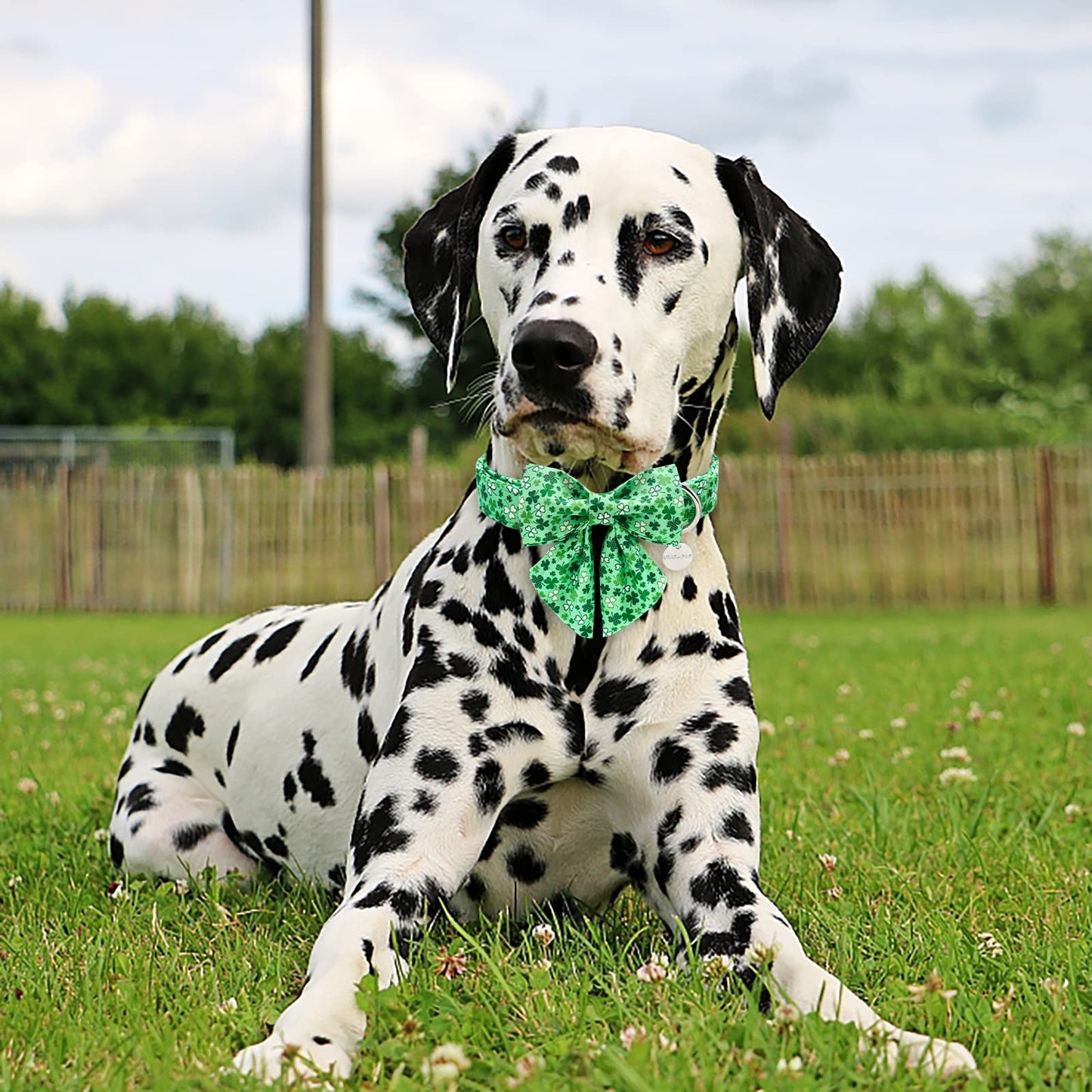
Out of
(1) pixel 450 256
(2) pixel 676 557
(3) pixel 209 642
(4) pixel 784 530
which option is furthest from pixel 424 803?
(4) pixel 784 530

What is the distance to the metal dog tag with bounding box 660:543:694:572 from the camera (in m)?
3.66

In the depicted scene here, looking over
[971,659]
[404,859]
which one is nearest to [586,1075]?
[404,859]

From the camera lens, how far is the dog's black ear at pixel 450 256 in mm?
3818

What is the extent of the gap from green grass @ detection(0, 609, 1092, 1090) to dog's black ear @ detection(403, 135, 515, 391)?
1.57m

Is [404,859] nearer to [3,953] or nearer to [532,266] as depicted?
[3,953]

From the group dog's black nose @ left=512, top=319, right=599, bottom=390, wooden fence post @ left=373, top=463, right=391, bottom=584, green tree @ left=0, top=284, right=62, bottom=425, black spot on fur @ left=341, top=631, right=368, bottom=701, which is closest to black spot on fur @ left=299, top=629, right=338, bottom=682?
black spot on fur @ left=341, top=631, right=368, bottom=701

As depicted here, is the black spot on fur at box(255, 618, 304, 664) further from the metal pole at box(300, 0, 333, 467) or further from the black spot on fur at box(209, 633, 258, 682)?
the metal pole at box(300, 0, 333, 467)

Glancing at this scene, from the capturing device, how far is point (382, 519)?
2141 cm

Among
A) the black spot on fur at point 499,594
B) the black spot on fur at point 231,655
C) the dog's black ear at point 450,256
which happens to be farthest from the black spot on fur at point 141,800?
the dog's black ear at point 450,256

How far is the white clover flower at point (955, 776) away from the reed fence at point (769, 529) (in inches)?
570

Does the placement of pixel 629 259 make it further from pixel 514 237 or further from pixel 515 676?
pixel 515 676

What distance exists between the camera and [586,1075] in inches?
106

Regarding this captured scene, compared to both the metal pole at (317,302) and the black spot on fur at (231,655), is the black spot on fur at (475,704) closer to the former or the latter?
the black spot on fur at (231,655)

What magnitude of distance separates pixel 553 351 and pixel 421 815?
113 cm
